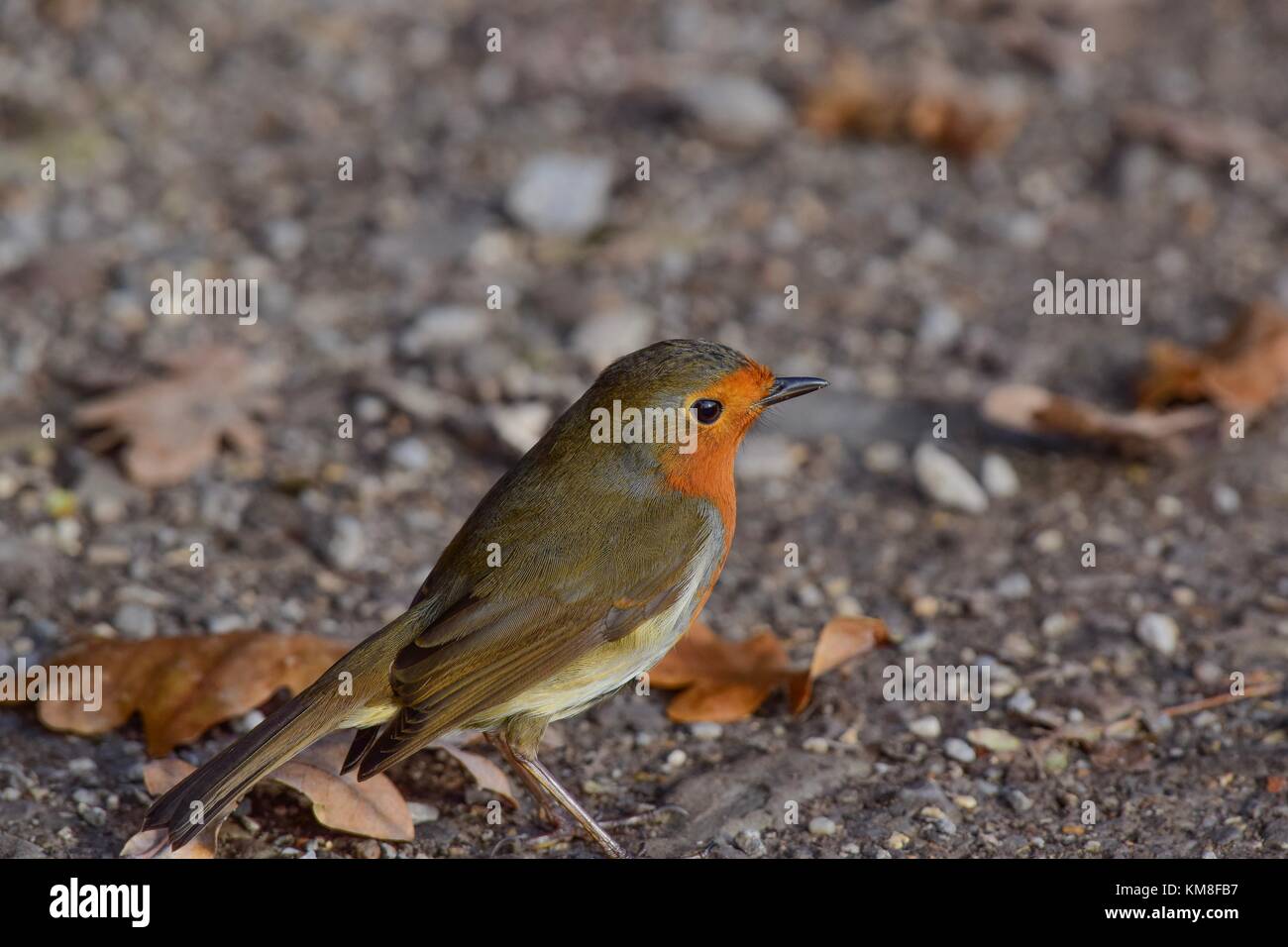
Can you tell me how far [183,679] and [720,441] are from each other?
1.41 meters

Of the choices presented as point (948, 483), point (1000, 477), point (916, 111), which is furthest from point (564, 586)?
point (916, 111)

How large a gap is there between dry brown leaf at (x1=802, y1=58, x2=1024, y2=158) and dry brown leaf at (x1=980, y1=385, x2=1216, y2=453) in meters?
1.93

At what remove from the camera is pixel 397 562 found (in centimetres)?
481

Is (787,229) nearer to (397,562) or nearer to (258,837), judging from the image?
(397,562)

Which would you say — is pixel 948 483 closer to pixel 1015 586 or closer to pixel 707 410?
pixel 1015 586

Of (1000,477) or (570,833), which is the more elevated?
(1000,477)

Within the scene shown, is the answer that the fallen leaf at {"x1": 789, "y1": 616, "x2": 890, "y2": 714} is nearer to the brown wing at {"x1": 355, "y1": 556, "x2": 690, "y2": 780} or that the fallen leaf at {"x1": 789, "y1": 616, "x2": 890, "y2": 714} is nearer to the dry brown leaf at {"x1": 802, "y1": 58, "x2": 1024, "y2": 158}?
the brown wing at {"x1": 355, "y1": 556, "x2": 690, "y2": 780}

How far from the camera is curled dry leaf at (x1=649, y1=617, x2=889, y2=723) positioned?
4113mm

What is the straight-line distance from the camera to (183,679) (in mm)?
3904

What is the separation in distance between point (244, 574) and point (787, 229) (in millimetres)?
2844

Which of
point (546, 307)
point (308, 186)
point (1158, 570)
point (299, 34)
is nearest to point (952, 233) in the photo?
point (546, 307)

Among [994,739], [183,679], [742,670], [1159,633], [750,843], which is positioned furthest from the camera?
[1159,633]

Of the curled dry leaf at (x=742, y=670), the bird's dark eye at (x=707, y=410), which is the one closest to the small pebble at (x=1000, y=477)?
the curled dry leaf at (x=742, y=670)

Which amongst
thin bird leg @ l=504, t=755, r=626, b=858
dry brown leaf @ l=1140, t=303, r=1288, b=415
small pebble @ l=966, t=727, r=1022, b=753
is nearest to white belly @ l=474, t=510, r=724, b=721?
thin bird leg @ l=504, t=755, r=626, b=858
